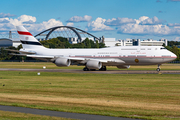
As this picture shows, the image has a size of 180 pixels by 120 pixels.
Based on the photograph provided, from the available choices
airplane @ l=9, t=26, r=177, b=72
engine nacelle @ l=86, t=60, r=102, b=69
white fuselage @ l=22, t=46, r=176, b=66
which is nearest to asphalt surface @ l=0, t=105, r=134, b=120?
engine nacelle @ l=86, t=60, r=102, b=69

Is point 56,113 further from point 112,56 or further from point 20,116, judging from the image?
point 112,56

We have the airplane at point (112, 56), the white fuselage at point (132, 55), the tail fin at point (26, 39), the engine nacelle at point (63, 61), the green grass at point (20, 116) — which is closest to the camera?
the green grass at point (20, 116)

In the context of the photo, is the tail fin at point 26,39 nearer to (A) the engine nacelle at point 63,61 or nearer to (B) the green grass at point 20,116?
(A) the engine nacelle at point 63,61

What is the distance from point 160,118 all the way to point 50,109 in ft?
21.0

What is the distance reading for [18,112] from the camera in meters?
15.3

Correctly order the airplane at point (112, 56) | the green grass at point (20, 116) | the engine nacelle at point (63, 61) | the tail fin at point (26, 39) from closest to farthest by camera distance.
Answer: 1. the green grass at point (20, 116)
2. the airplane at point (112, 56)
3. the engine nacelle at point (63, 61)
4. the tail fin at point (26, 39)

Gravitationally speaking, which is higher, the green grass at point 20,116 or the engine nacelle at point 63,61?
the engine nacelle at point 63,61

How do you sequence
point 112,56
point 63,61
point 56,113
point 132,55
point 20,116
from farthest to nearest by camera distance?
point 63,61, point 112,56, point 132,55, point 56,113, point 20,116

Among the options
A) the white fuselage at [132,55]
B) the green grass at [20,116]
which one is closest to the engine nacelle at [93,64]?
the white fuselage at [132,55]

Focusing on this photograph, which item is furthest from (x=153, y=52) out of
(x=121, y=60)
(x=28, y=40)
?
(x=28, y=40)

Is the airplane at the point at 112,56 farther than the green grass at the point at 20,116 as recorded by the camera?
Yes

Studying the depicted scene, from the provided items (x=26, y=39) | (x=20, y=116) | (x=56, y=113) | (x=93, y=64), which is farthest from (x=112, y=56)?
(x=20, y=116)

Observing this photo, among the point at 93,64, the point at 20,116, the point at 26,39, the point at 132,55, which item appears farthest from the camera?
the point at 26,39

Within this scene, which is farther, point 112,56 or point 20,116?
point 112,56
